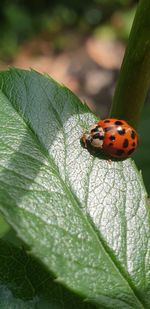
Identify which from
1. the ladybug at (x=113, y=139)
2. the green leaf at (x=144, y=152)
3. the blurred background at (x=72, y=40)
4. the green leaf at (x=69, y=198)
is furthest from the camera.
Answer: the blurred background at (x=72, y=40)

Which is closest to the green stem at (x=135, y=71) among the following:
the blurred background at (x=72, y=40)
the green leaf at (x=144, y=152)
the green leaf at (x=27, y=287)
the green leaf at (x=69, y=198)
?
the green leaf at (x=69, y=198)

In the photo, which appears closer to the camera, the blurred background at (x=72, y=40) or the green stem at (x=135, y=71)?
the green stem at (x=135, y=71)

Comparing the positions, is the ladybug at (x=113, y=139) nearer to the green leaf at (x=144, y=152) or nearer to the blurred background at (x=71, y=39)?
the green leaf at (x=144, y=152)

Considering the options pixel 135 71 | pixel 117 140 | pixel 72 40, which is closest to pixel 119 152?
pixel 117 140

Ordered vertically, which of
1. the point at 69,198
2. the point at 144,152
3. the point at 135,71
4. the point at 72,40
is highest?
the point at 135,71

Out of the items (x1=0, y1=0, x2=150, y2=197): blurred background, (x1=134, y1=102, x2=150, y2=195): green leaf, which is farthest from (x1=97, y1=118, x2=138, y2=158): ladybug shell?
(x1=0, y1=0, x2=150, y2=197): blurred background

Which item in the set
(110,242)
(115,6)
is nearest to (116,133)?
(110,242)

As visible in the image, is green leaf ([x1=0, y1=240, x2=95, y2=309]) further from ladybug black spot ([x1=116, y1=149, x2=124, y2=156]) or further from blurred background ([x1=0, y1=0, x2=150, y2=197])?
blurred background ([x1=0, y1=0, x2=150, y2=197])

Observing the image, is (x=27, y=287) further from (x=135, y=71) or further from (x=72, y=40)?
(x=72, y=40)
